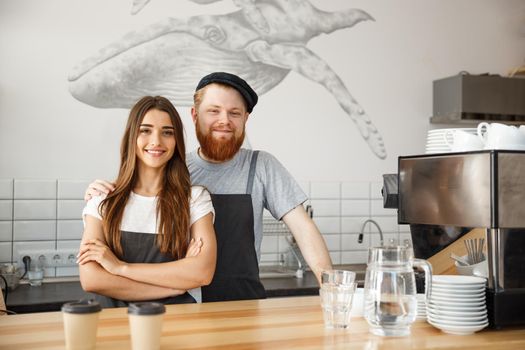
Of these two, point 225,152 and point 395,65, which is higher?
point 395,65

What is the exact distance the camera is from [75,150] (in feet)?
11.8

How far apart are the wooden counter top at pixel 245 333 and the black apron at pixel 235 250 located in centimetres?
62

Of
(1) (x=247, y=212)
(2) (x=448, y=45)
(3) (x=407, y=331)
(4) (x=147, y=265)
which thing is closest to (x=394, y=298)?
(3) (x=407, y=331)

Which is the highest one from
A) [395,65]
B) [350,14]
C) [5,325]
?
[350,14]

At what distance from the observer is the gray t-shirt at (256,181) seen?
8.02 feet

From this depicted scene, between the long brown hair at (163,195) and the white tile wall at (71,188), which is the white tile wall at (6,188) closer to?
the white tile wall at (71,188)

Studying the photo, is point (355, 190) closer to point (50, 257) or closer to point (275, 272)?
point (275, 272)

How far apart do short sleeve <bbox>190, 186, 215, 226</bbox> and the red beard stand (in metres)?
0.21

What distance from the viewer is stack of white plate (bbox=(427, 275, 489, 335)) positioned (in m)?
1.52

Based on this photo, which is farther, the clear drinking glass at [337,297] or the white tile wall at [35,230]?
the white tile wall at [35,230]

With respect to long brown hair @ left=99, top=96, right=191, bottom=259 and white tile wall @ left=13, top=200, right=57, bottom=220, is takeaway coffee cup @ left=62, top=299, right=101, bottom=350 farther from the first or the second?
white tile wall @ left=13, top=200, right=57, bottom=220

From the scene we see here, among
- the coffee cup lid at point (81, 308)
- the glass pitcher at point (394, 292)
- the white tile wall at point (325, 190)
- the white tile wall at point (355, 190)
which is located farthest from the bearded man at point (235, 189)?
the white tile wall at point (355, 190)

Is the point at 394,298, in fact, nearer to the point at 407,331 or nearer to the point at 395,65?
the point at 407,331

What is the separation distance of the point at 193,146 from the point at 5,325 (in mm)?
2373
